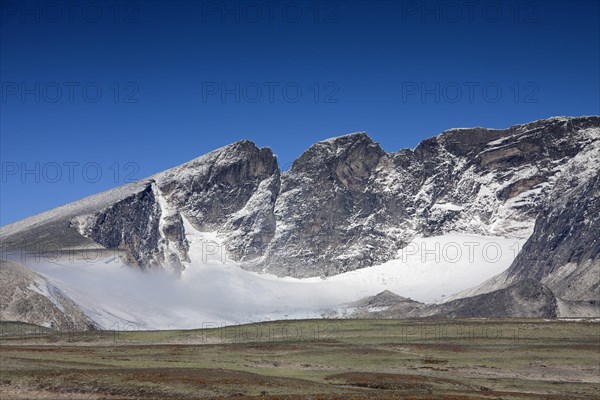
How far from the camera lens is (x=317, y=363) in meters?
110

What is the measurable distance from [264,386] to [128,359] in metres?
27.8

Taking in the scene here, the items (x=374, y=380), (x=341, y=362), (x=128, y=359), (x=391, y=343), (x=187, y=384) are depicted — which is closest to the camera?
(x=187, y=384)

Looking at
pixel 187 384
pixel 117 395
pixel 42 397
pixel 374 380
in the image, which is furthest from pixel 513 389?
pixel 42 397

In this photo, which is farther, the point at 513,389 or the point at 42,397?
the point at 513,389

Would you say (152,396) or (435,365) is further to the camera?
(435,365)

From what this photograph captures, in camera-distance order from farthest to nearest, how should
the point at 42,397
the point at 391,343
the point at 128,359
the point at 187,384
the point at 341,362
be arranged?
the point at 391,343 < the point at 341,362 < the point at 128,359 < the point at 187,384 < the point at 42,397

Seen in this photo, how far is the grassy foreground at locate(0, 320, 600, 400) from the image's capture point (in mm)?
77000

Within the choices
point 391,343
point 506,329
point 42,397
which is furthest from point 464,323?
point 42,397

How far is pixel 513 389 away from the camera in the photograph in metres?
92.6

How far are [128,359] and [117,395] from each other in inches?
1133

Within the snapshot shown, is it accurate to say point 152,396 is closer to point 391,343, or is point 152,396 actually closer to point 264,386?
point 264,386

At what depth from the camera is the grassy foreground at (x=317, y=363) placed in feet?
253

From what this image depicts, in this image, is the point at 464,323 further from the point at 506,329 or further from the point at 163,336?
the point at 163,336

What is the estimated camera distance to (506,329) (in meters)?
164
